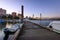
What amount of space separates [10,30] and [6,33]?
0.94 m

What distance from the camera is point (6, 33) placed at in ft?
72.7

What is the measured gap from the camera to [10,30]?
22141mm
